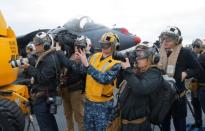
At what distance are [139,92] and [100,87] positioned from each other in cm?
73

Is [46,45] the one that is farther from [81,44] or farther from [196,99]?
[196,99]

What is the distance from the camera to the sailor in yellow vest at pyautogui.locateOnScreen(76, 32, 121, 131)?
197 inches

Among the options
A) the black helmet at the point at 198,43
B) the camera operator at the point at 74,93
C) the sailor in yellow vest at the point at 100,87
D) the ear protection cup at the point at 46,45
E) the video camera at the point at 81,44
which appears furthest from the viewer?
the black helmet at the point at 198,43

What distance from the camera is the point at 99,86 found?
5.07 meters

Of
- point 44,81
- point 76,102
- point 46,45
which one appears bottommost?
point 76,102

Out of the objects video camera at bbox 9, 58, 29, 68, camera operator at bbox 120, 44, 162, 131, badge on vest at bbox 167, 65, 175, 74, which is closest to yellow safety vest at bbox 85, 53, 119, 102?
camera operator at bbox 120, 44, 162, 131

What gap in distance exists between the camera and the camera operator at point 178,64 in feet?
18.1

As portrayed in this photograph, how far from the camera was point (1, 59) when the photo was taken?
624 cm

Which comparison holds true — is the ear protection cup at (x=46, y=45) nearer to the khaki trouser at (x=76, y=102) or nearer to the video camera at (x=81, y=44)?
the video camera at (x=81, y=44)

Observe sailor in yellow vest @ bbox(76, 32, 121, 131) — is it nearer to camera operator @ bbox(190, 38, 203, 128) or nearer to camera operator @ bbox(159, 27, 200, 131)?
camera operator @ bbox(159, 27, 200, 131)

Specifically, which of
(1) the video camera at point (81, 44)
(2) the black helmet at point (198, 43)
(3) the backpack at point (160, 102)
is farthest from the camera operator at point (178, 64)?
(2) the black helmet at point (198, 43)

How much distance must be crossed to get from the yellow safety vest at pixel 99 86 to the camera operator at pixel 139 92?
37 cm

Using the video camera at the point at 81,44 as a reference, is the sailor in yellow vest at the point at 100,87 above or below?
below

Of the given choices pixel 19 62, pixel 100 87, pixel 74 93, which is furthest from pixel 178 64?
pixel 19 62
